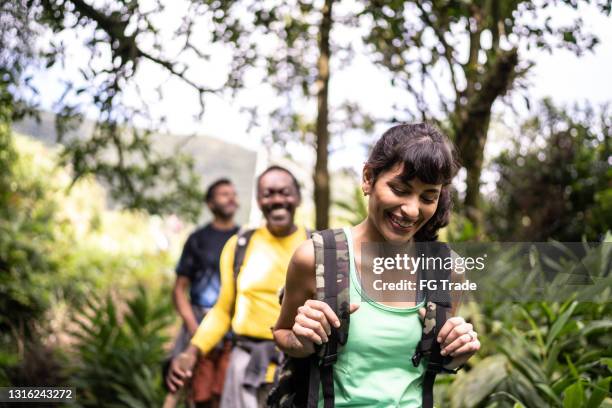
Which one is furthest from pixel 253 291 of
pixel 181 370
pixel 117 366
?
pixel 117 366

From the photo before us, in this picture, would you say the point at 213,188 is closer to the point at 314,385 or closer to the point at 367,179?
the point at 367,179

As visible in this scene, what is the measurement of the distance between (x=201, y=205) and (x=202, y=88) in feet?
13.5

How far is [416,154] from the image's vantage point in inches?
80.7

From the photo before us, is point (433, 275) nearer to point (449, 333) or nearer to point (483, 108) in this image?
point (449, 333)

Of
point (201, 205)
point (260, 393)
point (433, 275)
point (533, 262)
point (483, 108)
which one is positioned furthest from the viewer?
point (201, 205)

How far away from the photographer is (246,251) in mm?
3980

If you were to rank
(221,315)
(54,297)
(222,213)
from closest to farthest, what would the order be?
(221,315), (222,213), (54,297)

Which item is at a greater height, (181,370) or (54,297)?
(54,297)

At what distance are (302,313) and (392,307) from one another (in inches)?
11.1

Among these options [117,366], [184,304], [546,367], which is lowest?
[117,366]

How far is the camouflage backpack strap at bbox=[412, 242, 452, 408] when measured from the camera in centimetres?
210

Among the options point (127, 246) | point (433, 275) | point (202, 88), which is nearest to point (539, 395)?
point (433, 275)

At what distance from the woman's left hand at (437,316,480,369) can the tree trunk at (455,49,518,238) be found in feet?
11.9

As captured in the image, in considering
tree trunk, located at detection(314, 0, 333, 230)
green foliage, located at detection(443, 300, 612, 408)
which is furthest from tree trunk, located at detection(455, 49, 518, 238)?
green foliage, located at detection(443, 300, 612, 408)
